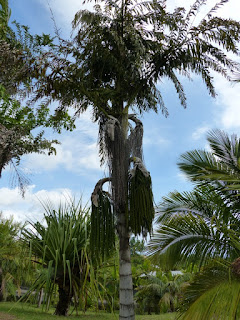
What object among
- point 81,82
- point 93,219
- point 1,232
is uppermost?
point 81,82

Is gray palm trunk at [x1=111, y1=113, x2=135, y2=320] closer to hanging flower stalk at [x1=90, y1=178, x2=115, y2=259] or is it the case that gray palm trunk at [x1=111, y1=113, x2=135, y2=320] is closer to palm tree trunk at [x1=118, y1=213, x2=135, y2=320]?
palm tree trunk at [x1=118, y1=213, x2=135, y2=320]

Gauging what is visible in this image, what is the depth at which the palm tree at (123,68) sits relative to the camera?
755 cm

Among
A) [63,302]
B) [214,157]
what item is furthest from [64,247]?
[214,157]

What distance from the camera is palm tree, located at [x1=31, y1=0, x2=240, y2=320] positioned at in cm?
755

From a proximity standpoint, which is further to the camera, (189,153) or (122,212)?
(189,153)

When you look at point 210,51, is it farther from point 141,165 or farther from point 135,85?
point 141,165

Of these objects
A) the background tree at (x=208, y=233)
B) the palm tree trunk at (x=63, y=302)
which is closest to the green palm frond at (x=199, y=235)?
the background tree at (x=208, y=233)

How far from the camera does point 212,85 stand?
367 inches

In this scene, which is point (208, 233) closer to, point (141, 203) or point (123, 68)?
point (141, 203)

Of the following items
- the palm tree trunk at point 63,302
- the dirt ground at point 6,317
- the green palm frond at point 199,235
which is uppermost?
the green palm frond at point 199,235

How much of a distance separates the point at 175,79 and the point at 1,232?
34.0ft

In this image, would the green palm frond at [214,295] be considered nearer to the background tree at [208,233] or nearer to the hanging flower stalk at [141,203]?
the background tree at [208,233]

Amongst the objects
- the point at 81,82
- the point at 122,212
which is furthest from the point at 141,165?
the point at 81,82

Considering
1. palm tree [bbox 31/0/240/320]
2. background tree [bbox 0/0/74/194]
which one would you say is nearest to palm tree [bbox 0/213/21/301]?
background tree [bbox 0/0/74/194]
